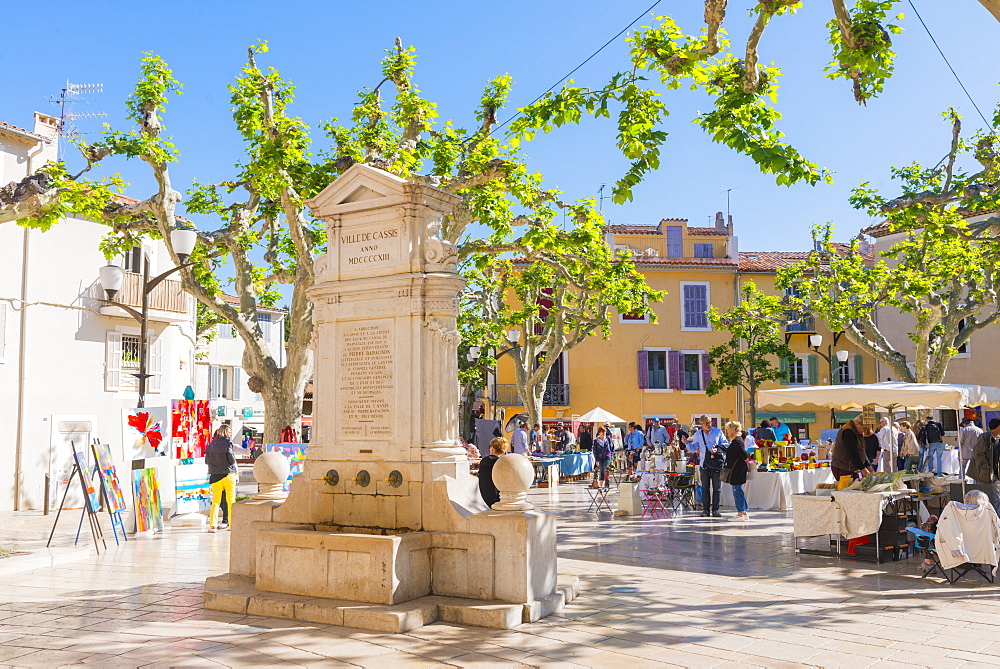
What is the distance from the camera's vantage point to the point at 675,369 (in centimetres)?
3872

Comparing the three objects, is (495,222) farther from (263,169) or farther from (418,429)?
(418,429)

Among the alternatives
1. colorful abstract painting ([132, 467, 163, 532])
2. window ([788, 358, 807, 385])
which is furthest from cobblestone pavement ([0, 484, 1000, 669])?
window ([788, 358, 807, 385])

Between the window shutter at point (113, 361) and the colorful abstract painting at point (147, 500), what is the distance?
939 cm

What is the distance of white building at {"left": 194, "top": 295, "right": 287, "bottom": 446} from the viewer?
42469mm

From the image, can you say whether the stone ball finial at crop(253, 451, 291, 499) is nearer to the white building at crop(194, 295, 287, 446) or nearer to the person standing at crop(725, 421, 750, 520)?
the person standing at crop(725, 421, 750, 520)

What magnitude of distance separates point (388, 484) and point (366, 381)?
3.38ft

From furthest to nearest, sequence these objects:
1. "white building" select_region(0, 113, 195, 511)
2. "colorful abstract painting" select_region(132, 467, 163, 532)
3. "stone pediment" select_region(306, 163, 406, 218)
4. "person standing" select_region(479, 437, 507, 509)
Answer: "white building" select_region(0, 113, 195, 511) < "colorful abstract painting" select_region(132, 467, 163, 532) < "person standing" select_region(479, 437, 507, 509) < "stone pediment" select_region(306, 163, 406, 218)

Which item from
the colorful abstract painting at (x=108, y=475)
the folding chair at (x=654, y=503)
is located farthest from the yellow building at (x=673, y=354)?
the colorful abstract painting at (x=108, y=475)

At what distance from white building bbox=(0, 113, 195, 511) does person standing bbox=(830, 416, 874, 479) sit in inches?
583

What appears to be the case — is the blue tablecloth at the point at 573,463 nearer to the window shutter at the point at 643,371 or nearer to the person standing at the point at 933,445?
the person standing at the point at 933,445

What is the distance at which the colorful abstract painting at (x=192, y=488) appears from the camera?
50.2 feet

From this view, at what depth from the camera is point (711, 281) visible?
131 feet

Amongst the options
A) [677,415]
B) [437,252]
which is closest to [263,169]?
[437,252]

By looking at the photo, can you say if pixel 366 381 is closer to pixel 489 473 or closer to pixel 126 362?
pixel 489 473
